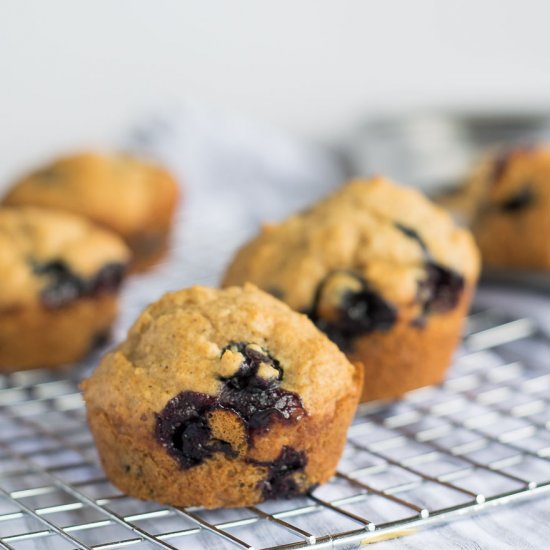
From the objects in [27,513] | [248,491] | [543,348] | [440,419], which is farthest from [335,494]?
[543,348]

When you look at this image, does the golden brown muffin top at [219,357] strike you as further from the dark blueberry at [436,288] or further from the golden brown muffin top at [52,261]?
the golden brown muffin top at [52,261]

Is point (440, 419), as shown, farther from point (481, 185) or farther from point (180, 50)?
point (180, 50)

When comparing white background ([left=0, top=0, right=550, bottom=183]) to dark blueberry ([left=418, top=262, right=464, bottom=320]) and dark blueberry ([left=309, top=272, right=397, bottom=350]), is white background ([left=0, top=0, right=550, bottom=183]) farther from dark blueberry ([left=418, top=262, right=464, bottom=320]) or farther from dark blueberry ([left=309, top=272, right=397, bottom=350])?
dark blueberry ([left=309, top=272, right=397, bottom=350])

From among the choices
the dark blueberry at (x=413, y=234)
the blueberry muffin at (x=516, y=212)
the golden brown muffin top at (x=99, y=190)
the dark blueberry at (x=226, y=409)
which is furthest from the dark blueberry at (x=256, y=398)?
the golden brown muffin top at (x=99, y=190)

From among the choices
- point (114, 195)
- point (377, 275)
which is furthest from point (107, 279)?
point (377, 275)

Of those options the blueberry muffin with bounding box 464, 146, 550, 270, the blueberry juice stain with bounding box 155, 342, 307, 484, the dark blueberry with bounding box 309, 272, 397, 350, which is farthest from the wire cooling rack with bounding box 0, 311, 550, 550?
the blueberry muffin with bounding box 464, 146, 550, 270

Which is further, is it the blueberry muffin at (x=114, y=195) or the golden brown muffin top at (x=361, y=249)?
the blueberry muffin at (x=114, y=195)

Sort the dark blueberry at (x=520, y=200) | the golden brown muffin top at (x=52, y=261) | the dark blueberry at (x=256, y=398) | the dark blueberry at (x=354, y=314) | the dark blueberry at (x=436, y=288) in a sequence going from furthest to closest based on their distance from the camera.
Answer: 1. the dark blueberry at (x=520, y=200)
2. the golden brown muffin top at (x=52, y=261)
3. the dark blueberry at (x=436, y=288)
4. the dark blueberry at (x=354, y=314)
5. the dark blueberry at (x=256, y=398)
